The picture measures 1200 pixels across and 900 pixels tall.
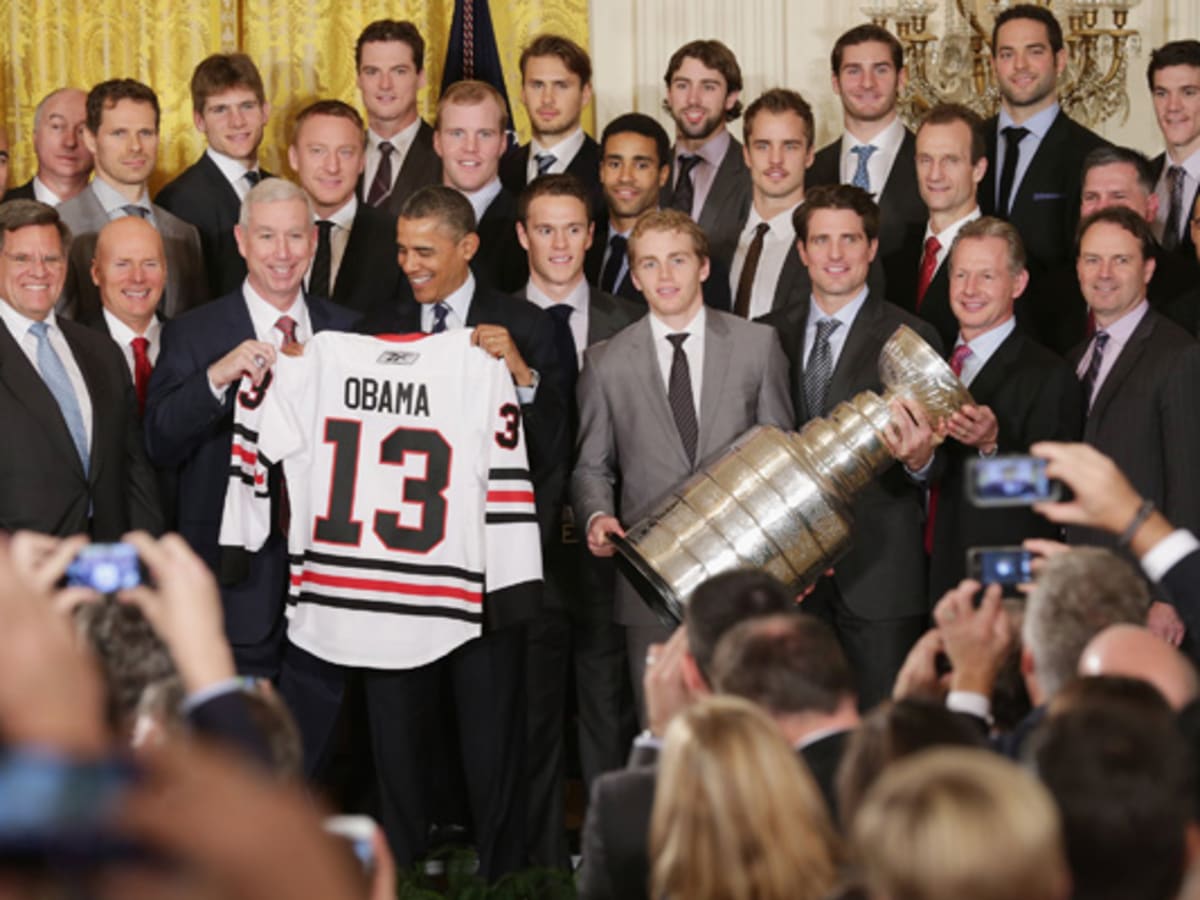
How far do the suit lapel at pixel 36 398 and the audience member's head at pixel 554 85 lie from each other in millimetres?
2283

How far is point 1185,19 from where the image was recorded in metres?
8.27

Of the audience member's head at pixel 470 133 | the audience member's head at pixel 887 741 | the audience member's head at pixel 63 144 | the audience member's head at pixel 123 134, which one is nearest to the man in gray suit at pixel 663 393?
the audience member's head at pixel 470 133

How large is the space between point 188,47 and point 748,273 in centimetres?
304

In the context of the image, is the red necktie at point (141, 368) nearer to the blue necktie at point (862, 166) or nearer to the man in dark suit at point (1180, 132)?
the blue necktie at point (862, 166)

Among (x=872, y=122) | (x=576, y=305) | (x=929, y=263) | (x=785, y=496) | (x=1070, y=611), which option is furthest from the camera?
(x=872, y=122)

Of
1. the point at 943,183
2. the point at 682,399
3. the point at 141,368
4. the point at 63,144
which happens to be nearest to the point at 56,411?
the point at 141,368

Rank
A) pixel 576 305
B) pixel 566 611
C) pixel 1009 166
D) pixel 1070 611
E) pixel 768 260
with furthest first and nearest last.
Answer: pixel 1009 166 → pixel 768 260 → pixel 576 305 → pixel 566 611 → pixel 1070 611

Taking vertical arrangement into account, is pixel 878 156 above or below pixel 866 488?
above

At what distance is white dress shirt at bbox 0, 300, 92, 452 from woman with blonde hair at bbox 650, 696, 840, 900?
379cm

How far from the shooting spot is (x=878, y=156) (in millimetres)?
6961

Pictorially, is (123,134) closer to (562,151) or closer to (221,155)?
(221,155)

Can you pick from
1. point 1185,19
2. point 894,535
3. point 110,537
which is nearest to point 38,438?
point 110,537

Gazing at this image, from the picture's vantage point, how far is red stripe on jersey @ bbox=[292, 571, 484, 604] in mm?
5508

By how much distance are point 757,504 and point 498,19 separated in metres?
3.75
